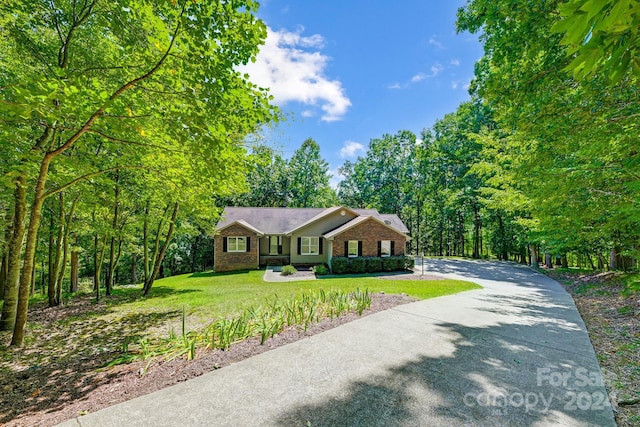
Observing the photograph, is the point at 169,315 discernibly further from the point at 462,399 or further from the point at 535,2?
the point at 535,2

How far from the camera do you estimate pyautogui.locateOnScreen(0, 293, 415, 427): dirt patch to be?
3.30 metres

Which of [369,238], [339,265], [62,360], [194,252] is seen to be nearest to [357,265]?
[339,265]

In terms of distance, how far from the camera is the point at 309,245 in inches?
862

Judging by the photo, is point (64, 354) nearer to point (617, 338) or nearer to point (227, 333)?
point (227, 333)

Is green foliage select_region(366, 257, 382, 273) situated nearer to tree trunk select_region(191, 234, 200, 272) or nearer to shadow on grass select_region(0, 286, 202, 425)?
shadow on grass select_region(0, 286, 202, 425)

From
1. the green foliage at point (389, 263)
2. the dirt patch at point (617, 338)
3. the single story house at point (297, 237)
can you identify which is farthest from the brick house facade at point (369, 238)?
the dirt patch at point (617, 338)

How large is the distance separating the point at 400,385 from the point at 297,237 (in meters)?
18.5

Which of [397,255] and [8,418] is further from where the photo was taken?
[397,255]

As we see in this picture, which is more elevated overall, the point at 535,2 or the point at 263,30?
the point at 535,2

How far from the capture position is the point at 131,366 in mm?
4395

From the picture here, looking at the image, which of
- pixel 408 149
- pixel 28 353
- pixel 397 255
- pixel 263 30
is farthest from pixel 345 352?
pixel 408 149

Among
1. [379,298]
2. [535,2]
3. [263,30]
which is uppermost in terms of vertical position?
[535,2]

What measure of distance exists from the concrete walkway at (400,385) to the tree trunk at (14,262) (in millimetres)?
4944

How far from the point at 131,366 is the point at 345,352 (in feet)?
11.4
